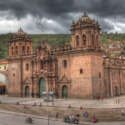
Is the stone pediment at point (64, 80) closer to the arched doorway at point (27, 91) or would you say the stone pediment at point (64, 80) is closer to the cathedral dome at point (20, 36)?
the arched doorway at point (27, 91)

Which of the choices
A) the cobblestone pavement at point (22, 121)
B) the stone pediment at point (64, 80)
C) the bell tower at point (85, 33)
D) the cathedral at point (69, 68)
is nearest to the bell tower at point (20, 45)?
the cathedral at point (69, 68)

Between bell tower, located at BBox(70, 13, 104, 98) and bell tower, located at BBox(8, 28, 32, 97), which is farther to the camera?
bell tower, located at BBox(8, 28, 32, 97)

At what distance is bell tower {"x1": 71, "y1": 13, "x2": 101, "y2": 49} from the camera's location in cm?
3591

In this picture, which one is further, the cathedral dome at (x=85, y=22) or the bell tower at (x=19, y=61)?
the bell tower at (x=19, y=61)

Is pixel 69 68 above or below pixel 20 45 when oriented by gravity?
below

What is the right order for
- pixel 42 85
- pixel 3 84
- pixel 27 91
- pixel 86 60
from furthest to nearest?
pixel 3 84 → pixel 27 91 → pixel 42 85 → pixel 86 60

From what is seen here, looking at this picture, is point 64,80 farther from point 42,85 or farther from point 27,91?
point 27,91

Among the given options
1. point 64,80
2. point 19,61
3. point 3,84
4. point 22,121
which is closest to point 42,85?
point 64,80

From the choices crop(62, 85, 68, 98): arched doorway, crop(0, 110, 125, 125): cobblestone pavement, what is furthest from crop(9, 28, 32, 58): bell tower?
crop(0, 110, 125, 125): cobblestone pavement

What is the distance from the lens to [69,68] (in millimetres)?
37562

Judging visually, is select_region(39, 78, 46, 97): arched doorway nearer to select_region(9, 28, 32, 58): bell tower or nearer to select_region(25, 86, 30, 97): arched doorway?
select_region(25, 86, 30, 97): arched doorway

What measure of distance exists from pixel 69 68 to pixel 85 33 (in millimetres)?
6793

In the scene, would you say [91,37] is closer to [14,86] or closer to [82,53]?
[82,53]

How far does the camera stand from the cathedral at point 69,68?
1391 inches
